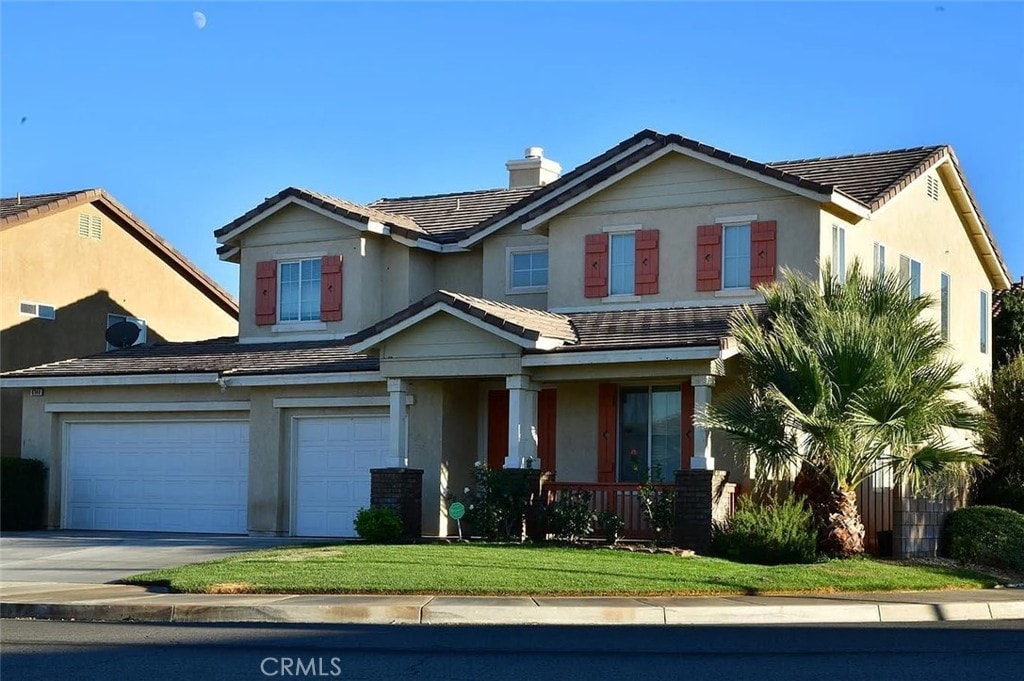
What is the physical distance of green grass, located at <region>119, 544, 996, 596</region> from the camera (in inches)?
638

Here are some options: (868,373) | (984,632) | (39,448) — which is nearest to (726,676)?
(984,632)

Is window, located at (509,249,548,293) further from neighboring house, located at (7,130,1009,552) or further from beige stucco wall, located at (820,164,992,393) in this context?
beige stucco wall, located at (820,164,992,393)

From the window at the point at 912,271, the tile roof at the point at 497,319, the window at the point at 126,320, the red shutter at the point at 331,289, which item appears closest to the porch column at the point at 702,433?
the tile roof at the point at 497,319

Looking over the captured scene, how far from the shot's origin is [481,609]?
14.7 m

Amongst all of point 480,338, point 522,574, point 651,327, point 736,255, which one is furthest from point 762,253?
point 522,574

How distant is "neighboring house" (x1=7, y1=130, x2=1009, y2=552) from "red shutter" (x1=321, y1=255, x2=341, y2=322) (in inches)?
1.9

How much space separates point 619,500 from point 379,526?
3886 millimetres

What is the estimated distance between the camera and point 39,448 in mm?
28438

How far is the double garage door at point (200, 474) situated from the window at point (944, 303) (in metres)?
11.3

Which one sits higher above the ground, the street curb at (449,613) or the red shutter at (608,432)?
the red shutter at (608,432)

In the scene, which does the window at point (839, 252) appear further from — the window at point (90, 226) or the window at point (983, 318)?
the window at point (90, 226)

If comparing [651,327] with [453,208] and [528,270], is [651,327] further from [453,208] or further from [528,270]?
[453,208]

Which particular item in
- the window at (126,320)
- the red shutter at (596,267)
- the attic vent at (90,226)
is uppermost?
the attic vent at (90,226)

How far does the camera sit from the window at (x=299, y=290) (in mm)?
27875
